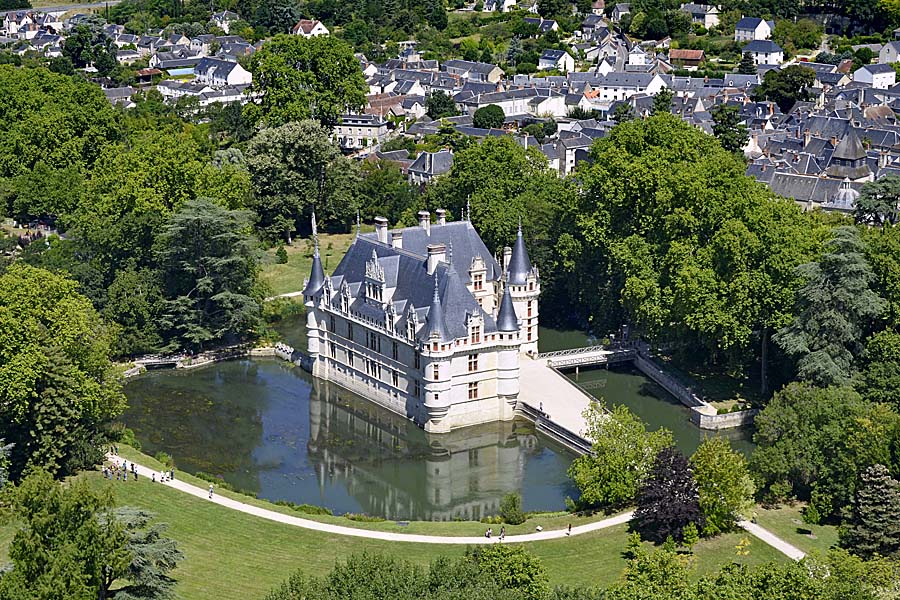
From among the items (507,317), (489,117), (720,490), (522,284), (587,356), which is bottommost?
(587,356)

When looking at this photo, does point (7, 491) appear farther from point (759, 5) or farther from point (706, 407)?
point (759, 5)

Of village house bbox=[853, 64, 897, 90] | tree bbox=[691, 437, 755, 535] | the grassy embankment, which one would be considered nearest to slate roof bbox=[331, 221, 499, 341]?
the grassy embankment

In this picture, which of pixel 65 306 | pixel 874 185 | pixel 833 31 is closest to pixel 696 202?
pixel 874 185

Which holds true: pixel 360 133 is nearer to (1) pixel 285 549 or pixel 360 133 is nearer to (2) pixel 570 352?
(2) pixel 570 352

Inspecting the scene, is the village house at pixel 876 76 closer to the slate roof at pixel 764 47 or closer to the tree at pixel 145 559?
the slate roof at pixel 764 47

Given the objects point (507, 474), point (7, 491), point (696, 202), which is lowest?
point (507, 474)

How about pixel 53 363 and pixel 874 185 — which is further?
pixel 874 185

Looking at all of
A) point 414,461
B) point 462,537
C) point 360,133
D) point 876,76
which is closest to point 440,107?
point 360,133
